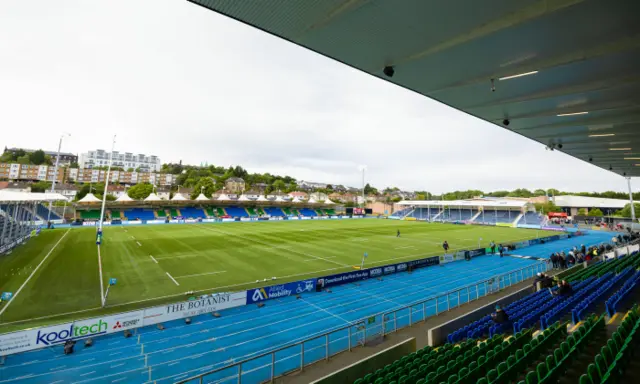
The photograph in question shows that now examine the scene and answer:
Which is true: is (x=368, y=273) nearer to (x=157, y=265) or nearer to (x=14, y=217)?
(x=157, y=265)

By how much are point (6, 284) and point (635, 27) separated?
28.5 meters

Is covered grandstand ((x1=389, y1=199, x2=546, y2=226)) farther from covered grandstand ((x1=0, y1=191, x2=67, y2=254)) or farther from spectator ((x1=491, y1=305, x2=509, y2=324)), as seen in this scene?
Result: covered grandstand ((x1=0, y1=191, x2=67, y2=254))

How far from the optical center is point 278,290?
→ 15094 mm

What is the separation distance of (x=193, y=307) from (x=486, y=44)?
14.3 m

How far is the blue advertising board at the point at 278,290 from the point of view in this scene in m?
14.2

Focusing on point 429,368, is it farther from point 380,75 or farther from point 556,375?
point 380,75

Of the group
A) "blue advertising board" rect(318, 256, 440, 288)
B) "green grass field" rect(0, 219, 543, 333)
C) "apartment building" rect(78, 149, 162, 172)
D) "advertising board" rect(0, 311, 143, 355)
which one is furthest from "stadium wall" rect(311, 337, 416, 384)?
"apartment building" rect(78, 149, 162, 172)

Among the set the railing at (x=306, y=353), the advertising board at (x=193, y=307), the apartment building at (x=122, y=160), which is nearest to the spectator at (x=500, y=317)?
the railing at (x=306, y=353)

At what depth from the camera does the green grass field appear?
46.5ft

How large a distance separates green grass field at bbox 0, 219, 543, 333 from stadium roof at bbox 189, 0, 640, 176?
1481cm

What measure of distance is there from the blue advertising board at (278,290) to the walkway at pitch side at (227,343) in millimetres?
392

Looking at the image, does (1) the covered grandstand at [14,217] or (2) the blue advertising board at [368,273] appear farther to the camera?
(1) the covered grandstand at [14,217]

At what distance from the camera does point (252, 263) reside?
74.8 feet

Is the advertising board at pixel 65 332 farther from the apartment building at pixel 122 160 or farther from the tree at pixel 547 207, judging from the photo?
the apartment building at pixel 122 160
